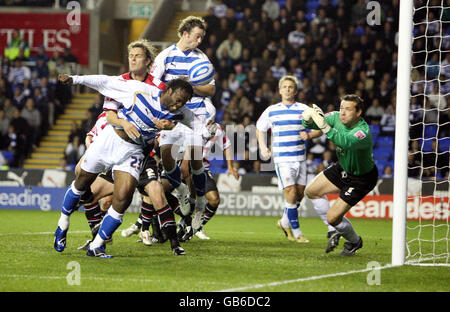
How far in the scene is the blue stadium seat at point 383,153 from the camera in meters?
17.6

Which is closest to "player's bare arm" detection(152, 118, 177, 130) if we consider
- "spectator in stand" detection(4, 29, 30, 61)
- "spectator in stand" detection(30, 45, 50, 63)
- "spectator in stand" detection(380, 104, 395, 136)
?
"spectator in stand" detection(380, 104, 395, 136)

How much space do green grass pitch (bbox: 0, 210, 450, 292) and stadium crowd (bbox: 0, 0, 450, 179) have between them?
24.1ft

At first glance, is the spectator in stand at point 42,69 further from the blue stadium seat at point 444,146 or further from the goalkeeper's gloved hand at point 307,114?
the goalkeeper's gloved hand at point 307,114

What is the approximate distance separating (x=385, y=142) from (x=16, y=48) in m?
11.1

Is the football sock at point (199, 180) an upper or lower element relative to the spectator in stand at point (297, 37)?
lower

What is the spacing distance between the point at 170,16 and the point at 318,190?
640 inches

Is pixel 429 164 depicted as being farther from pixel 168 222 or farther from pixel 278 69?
pixel 168 222

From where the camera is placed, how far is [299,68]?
64.5 feet

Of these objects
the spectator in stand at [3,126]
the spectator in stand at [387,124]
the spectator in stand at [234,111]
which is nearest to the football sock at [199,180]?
the spectator in stand at [234,111]

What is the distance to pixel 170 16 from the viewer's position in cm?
2439

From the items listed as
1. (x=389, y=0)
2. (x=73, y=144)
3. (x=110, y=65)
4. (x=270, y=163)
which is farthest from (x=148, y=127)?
(x=110, y=65)

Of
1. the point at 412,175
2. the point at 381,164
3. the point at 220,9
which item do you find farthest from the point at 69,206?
the point at 220,9

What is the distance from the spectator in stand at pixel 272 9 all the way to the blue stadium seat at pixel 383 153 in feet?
18.0
